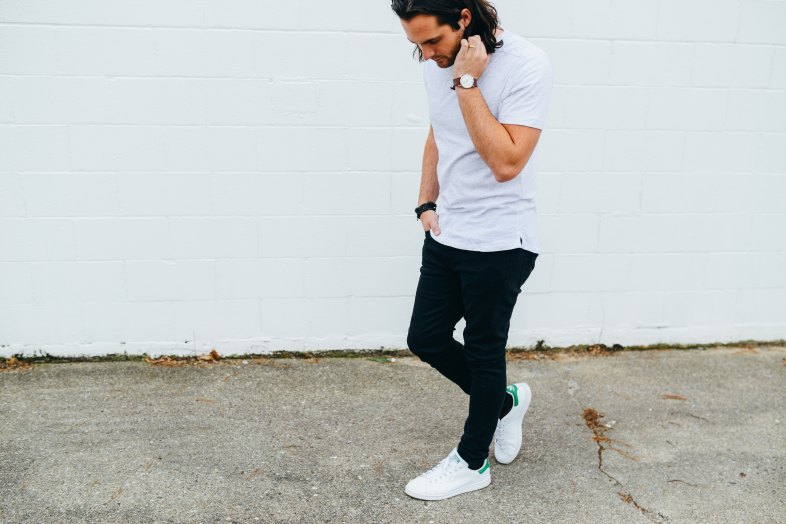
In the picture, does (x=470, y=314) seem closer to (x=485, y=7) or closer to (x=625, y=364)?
(x=485, y=7)

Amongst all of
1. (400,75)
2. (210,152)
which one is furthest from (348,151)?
(210,152)

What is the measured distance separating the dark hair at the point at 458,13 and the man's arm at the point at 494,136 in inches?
7.5

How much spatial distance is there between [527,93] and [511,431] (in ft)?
4.65

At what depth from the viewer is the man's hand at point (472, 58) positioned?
2270 millimetres

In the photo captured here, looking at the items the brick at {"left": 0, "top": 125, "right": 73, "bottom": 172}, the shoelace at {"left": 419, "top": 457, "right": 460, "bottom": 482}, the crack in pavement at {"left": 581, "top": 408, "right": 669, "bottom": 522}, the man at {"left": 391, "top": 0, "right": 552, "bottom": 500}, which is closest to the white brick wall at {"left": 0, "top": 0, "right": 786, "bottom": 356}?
the brick at {"left": 0, "top": 125, "right": 73, "bottom": 172}

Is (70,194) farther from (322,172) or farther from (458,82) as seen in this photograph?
(458,82)

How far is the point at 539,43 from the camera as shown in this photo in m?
3.70

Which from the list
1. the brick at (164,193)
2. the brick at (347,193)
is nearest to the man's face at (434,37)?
the brick at (347,193)

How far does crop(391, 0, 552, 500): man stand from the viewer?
229 cm

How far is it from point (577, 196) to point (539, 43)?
828 millimetres

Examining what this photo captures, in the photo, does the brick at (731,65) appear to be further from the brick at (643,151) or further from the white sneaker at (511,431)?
the white sneaker at (511,431)

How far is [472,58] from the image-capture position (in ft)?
7.45

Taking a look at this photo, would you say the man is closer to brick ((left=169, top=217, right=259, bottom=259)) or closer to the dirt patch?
brick ((left=169, top=217, right=259, bottom=259))

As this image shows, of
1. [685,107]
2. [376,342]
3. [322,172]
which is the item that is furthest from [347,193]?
[685,107]
